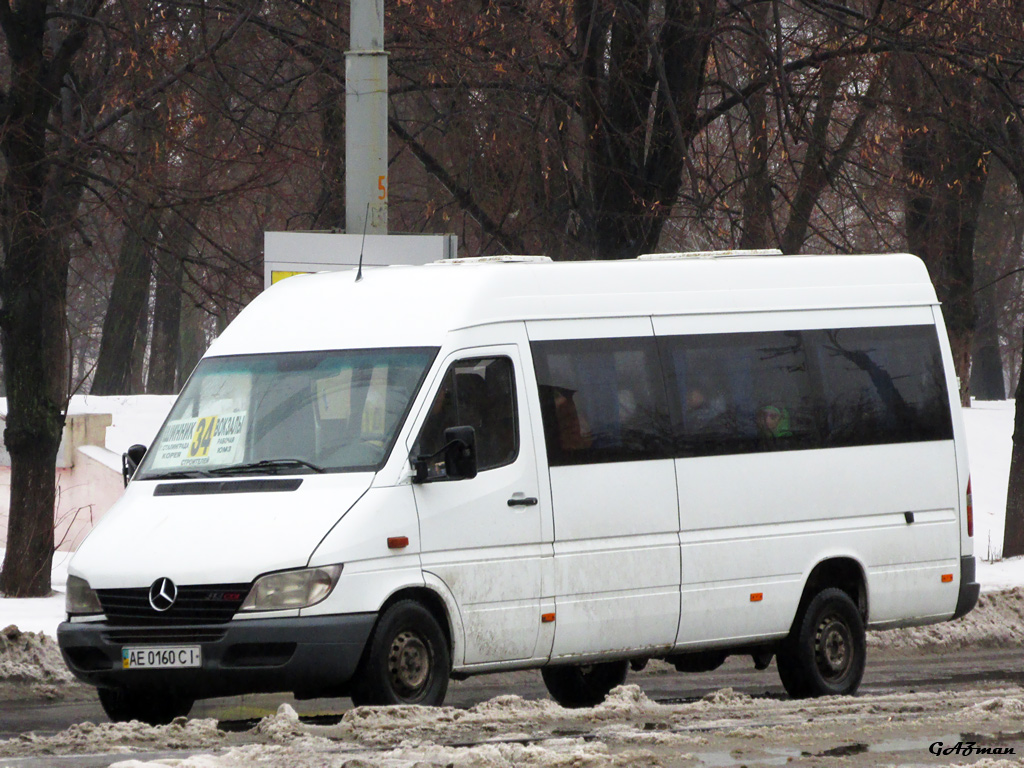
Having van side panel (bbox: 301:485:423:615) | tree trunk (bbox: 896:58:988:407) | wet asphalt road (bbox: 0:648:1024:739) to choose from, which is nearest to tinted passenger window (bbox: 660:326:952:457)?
wet asphalt road (bbox: 0:648:1024:739)

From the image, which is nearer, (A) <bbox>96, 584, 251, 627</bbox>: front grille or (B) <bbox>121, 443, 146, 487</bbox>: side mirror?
(A) <bbox>96, 584, 251, 627</bbox>: front grille

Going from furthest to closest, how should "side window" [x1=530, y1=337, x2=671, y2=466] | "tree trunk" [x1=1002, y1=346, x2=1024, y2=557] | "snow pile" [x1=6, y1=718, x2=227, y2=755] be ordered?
"tree trunk" [x1=1002, y1=346, x2=1024, y2=557], "side window" [x1=530, y1=337, x2=671, y2=466], "snow pile" [x1=6, y1=718, x2=227, y2=755]

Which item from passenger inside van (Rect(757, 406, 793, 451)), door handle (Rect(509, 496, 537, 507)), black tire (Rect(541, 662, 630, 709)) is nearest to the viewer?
door handle (Rect(509, 496, 537, 507))

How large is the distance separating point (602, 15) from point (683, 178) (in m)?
2.31

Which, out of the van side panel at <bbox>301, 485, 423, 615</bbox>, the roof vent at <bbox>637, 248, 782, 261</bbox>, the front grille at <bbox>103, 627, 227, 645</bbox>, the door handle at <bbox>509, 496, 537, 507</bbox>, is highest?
the roof vent at <bbox>637, 248, 782, 261</bbox>

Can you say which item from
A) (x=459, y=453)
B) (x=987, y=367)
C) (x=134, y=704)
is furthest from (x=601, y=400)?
(x=987, y=367)

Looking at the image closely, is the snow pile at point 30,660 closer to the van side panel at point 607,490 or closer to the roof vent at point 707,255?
the van side panel at point 607,490

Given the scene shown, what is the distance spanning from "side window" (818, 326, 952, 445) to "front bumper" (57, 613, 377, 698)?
11.8ft

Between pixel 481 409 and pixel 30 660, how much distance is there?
11.1 feet

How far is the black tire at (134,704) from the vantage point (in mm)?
8742

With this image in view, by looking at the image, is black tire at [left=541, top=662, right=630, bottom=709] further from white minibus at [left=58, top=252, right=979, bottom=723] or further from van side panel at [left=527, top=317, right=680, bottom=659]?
van side panel at [left=527, top=317, right=680, bottom=659]

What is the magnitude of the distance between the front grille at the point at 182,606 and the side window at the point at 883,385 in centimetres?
396

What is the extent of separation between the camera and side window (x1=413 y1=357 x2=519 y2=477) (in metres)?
8.81

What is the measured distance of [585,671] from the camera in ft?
34.7
